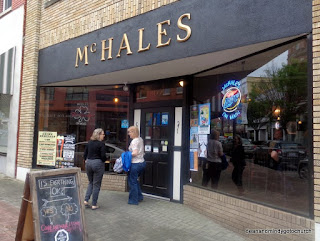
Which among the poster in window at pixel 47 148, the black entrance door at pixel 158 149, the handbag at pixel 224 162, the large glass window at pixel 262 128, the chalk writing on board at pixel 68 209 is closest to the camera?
the chalk writing on board at pixel 68 209

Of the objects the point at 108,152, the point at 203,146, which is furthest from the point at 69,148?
the point at 203,146

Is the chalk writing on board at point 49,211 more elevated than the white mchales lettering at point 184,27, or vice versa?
the white mchales lettering at point 184,27

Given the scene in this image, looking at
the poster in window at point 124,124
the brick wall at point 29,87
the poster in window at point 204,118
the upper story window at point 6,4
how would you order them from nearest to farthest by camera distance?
1. the poster in window at point 204,118
2. the poster in window at point 124,124
3. the brick wall at point 29,87
4. the upper story window at point 6,4

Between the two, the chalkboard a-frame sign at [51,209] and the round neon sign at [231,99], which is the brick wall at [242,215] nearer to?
the round neon sign at [231,99]

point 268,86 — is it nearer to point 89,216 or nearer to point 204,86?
point 204,86

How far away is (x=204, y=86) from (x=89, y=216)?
11.1 ft

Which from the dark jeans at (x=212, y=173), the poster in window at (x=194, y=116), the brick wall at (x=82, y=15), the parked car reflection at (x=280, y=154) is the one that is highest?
the brick wall at (x=82, y=15)

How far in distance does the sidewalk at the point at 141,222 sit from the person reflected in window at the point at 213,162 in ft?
2.30

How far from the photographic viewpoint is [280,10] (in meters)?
3.82

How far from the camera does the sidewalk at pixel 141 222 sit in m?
4.27

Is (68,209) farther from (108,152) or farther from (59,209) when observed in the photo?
(108,152)

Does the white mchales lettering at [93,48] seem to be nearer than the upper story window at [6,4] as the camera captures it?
Yes

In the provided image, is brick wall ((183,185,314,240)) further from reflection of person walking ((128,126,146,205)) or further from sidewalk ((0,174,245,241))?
reflection of person walking ((128,126,146,205))

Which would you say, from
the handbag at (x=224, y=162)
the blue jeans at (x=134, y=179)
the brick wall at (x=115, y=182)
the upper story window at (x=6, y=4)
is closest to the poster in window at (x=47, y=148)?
the brick wall at (x=115, y=182)
